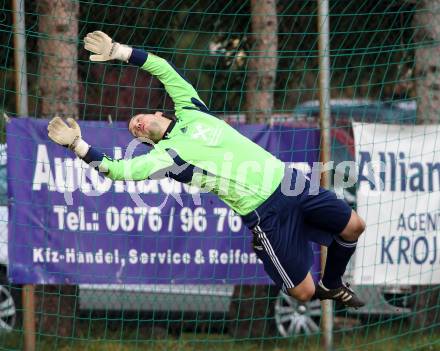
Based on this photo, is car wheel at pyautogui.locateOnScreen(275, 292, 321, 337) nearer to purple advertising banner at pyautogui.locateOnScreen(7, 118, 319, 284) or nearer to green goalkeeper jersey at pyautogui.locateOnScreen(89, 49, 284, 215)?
→ purple advertising banner at pyautogui.locateOnScreen(7, 118, 319, 284)

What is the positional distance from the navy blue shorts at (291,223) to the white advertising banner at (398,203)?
4.51 ft

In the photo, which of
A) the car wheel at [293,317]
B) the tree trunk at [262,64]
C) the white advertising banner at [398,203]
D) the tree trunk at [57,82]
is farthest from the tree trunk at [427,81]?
the tree trunk at [57,82]

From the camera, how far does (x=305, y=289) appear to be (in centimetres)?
577

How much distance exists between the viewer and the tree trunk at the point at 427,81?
7.54 m

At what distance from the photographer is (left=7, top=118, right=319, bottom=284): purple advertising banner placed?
262 inches

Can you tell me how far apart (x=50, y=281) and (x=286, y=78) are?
279 cm

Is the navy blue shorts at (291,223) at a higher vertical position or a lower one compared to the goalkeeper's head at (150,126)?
lower

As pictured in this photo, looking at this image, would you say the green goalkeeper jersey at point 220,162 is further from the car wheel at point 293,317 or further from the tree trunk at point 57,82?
the car wheel at point 293,317

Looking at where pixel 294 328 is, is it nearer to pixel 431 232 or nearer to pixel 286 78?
pixel 431 232

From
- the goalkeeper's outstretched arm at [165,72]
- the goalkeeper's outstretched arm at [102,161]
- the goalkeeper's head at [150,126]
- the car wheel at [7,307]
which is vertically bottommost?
the car wheel at [7,307]

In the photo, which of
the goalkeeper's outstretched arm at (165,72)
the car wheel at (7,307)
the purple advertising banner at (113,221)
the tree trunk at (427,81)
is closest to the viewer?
the goalkeeper's outstretched arm at (165,72)

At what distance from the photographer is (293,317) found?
7.43m

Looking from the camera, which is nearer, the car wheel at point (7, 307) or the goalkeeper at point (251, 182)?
the goalkeeper at point (251, 182)

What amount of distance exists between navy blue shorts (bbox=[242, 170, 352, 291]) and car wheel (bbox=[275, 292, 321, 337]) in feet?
5.48
